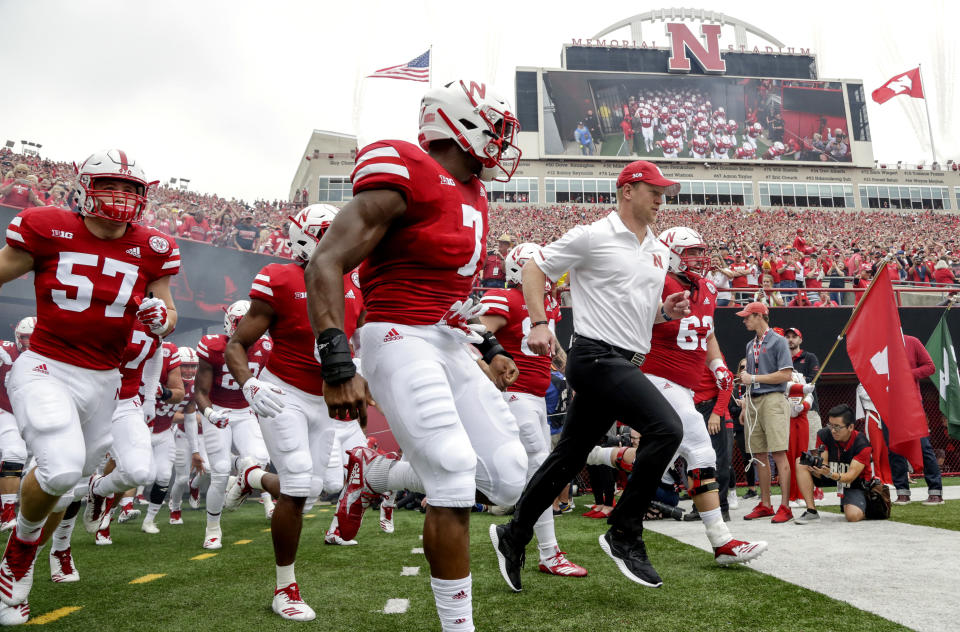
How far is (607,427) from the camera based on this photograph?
3.94 meters

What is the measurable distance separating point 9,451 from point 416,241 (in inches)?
236

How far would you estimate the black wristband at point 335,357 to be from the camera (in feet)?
7.19

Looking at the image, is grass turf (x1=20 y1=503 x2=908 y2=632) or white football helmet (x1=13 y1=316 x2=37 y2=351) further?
white football helmet (x1=13 y1=316 x2=37 y2=351)

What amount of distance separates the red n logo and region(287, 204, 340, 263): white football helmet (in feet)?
190

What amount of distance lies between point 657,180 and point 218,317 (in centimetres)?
1146

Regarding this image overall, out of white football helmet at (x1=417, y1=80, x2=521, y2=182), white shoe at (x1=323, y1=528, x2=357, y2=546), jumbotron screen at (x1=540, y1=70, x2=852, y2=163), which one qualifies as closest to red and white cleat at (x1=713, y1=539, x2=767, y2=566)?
white football helmet at (x1=417, y1=80, x2=521, y2=182)

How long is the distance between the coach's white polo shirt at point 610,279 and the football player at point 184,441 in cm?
592

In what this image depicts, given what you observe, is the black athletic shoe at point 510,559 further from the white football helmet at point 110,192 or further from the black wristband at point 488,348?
the white football helmet at point 110,192

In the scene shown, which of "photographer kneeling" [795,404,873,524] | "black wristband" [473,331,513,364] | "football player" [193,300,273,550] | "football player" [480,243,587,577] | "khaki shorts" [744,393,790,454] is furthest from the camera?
"khaki shorts" [744,393,790,454]

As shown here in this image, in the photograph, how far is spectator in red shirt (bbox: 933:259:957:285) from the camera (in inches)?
662

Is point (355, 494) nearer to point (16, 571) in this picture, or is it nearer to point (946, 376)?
point (16, 571)

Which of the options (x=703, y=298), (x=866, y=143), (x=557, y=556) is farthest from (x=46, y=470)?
(x=866, y=143)

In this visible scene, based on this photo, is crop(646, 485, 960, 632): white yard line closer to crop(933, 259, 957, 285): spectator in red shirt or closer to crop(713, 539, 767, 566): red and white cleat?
crop(713, 539, 767, 566): red and white cleat

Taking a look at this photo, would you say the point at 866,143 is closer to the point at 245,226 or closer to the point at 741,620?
the point at 245,226
